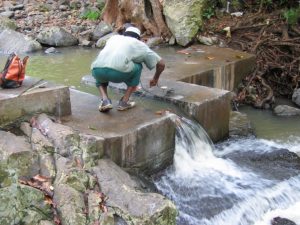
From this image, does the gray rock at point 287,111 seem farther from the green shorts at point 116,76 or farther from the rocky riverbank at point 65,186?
the rocky riverbank at point 65,186

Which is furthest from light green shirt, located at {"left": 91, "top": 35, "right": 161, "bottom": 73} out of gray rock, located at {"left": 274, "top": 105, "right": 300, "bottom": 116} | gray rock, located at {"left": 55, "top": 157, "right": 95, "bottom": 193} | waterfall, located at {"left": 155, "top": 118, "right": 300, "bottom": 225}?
gray rock, located at {"left": 274, "top": 105, "right": 300, "bottom": 116}

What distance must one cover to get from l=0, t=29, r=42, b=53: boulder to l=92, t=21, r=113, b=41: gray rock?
162 cm

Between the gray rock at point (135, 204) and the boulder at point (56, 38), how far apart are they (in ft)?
31.9

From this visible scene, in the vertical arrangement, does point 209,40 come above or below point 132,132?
above

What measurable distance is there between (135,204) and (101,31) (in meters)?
10.3

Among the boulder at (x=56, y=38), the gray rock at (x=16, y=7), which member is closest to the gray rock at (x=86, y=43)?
the boulder at (x=56, y=38)

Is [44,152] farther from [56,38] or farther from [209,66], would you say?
[56,38]

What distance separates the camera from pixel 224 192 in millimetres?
6168

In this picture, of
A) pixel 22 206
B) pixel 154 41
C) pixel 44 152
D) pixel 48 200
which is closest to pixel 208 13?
pixel 154 41

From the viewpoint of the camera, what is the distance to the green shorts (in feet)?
20.0

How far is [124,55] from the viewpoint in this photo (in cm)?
601

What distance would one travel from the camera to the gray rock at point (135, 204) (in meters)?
4.39

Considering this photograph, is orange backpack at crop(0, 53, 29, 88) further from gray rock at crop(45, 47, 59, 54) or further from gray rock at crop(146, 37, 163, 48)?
gray rock at crop(45, 47, 59, 54)

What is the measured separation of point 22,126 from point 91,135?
783mm
